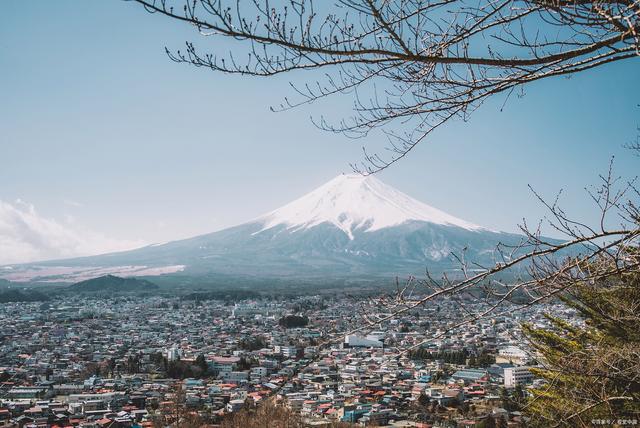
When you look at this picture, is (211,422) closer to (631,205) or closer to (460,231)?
(631,205)

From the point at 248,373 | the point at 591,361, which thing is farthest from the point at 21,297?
the point at 591,361

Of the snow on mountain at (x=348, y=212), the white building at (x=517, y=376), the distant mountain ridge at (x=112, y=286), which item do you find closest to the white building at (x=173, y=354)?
the white building at (x=517, y=376)

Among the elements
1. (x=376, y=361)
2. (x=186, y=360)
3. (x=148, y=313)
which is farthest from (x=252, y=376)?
(x=148, y=313)

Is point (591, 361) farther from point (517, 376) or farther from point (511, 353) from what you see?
point (511, 353)

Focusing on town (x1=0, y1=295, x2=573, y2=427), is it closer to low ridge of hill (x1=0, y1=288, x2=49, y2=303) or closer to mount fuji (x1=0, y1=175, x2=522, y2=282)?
low ridge of hill (x1=0, y1=288, x2=49, y2=303)

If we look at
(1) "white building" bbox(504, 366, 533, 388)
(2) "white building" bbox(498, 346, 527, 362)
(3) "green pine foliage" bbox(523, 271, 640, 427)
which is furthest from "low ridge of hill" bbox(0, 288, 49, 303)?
(3) "green pine foliage" bbox(523, 271, 640, 427)

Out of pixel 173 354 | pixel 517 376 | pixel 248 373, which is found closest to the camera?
pixel 517 376
